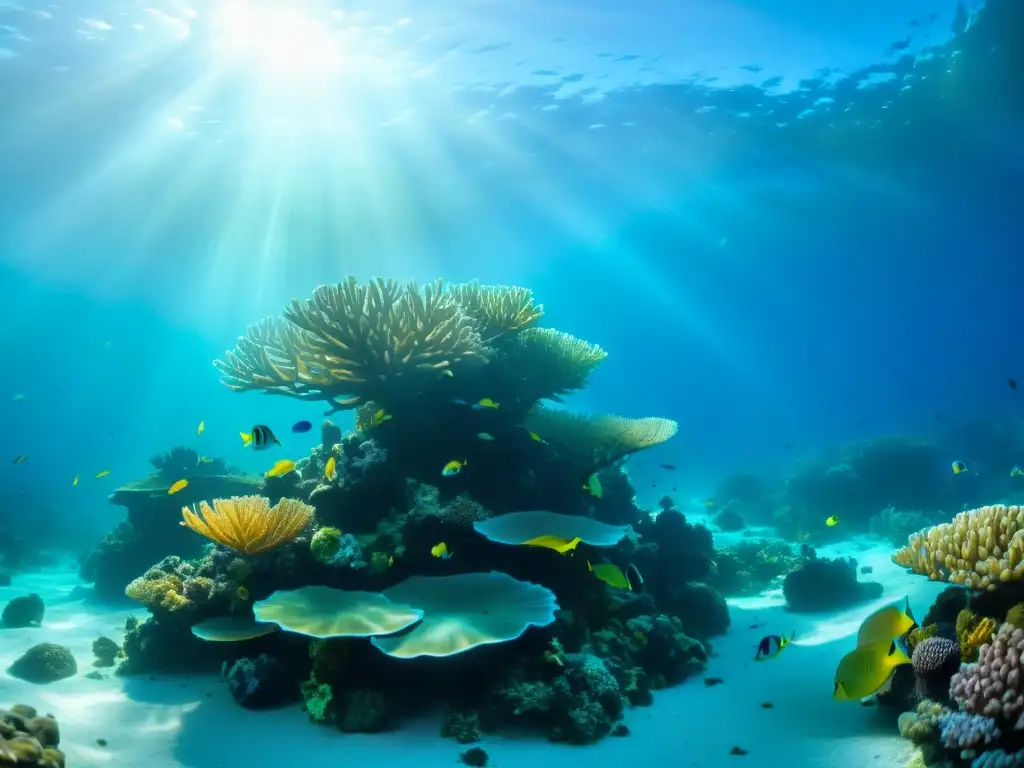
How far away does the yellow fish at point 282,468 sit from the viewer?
815cm

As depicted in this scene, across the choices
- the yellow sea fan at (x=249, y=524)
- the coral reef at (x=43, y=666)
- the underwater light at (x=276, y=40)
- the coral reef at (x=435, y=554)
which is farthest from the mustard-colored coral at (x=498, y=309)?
the underwater light at (x=276, y=40)

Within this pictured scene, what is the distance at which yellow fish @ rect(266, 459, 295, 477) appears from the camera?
8148mm

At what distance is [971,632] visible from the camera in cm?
484

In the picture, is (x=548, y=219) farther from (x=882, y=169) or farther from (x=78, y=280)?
(x=78, y=280)

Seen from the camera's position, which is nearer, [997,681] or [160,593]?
[997,681]

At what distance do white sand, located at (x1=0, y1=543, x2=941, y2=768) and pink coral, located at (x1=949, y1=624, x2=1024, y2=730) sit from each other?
2.60 ft

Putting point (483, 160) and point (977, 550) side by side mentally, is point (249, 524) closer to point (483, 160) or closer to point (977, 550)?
point (977, 550)

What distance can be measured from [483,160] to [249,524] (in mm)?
26018

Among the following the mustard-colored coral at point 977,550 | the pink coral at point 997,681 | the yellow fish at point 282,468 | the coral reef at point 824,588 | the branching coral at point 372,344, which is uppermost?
the branching coral at point 372,344

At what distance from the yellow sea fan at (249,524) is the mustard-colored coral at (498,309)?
359 centimetres

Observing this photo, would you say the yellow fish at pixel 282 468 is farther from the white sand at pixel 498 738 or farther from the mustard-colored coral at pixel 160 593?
the white sand at pixel 498 738

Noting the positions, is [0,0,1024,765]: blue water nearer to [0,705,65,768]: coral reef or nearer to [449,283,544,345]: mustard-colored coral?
[449,283,544,345]: mustard-colored coral

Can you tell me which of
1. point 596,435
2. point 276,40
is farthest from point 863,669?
point 276,40

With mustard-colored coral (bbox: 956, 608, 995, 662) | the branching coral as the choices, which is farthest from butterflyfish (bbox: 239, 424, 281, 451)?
mustard-colored coral (bbox: 956, 608, 995, 662)
